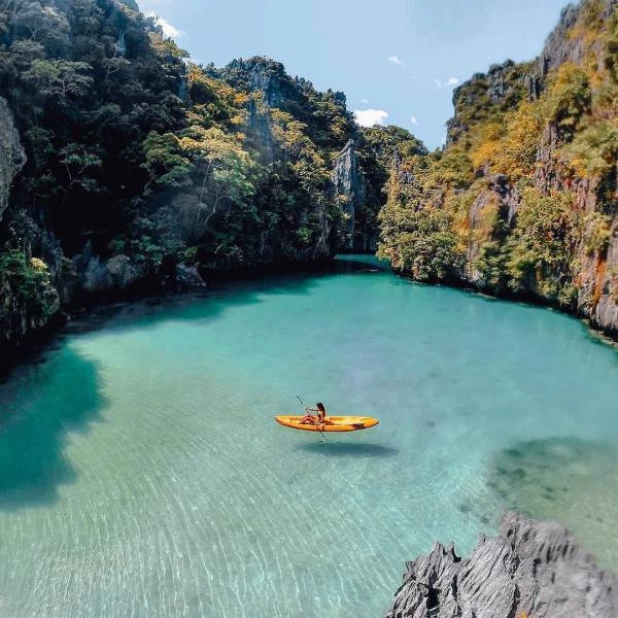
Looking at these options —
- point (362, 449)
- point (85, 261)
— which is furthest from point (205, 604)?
point (85, 261)

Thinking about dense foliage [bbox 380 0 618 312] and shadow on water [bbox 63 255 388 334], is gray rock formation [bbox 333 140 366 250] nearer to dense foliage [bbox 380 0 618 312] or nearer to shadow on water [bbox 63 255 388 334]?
dense foliage [bbox 380 0 618 312]

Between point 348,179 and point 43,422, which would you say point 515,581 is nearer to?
point 43,422

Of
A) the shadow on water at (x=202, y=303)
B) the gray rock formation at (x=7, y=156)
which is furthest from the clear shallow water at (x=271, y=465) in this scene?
the gray rock formation at (x=7, y=156)

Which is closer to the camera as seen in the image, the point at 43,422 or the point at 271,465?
the point at 271,465

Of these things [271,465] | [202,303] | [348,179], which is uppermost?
[348,179]

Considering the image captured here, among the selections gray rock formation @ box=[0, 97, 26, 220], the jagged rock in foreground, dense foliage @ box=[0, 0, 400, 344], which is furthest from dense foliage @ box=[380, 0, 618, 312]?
gray rock formation @ box=[0, 97, 26, 220]

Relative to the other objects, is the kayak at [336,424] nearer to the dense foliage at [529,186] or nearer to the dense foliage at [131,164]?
the dense foliage at [131,164]

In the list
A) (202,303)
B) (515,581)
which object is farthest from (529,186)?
(515,581)
